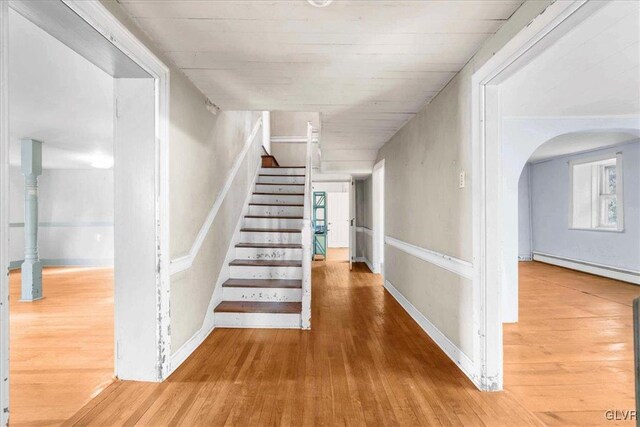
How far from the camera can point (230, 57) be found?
2102mm

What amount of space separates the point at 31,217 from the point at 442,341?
556 cm

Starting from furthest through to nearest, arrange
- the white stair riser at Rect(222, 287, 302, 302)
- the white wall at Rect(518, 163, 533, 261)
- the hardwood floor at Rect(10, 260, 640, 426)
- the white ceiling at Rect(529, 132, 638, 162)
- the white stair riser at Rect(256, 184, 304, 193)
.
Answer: the white wall at Rect(518, 163, 533, 261) < the white stair riser at Rect(256, 184, 304, 193) < the white ceiling at Rect(529, 132, 638, 162) < the white stair riser at Rect(222, 287, 302, 302) < the hardwood floor at Rect(10, 260, 640, 426)

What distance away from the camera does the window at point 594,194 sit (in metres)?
5.79

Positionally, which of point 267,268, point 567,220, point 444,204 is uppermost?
point 444,204

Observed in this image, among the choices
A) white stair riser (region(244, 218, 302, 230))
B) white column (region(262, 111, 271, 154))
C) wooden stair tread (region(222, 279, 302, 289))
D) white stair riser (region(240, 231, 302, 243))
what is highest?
white column (region(262, 111, 271, 154))

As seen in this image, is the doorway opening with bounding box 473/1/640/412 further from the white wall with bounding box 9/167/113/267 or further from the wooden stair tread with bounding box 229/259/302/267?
the white wall with bounding box 9/167/113/267

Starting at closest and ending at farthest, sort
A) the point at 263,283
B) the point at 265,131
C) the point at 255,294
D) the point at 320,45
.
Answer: the point at 320,45 < the point at 255,294 < the point at 263,283 < the point at 265,131

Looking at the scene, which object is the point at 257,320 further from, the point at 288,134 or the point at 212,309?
the point at 288,134

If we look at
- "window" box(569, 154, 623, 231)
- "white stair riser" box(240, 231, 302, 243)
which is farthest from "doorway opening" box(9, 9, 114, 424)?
"window" box(569, 154, 623, 231)

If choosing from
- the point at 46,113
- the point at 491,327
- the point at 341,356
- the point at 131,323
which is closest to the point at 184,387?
the point at 131,323

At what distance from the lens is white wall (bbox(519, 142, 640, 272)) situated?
504 centimetres

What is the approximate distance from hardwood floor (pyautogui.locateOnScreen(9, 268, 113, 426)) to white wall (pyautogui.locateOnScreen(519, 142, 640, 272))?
703 cm

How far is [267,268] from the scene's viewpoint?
3.57m

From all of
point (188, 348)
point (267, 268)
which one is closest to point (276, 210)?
point (267, 268)
